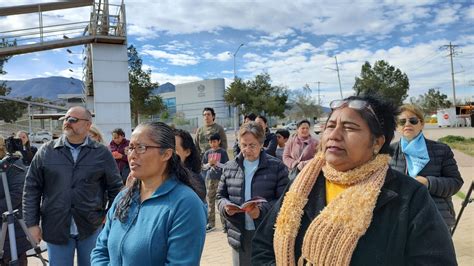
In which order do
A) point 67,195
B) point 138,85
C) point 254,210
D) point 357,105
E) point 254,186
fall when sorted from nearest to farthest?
point 357,105
point 254,210
point 67,195
point 254,186
point 138,85

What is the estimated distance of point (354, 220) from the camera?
156 cm

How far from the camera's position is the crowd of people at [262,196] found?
156cm

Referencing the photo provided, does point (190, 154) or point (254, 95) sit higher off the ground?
point (254, 95)

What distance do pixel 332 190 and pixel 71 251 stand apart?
8.31 feet

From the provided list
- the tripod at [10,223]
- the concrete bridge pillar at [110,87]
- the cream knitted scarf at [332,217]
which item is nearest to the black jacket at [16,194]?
the tripod at [10,223]

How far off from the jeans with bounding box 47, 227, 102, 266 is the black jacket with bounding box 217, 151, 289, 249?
47.9 inches

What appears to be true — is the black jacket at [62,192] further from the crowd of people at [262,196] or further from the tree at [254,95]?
the tree at [254,95]

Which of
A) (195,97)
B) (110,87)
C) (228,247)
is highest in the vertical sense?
(195,97)

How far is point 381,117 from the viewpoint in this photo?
176 cm

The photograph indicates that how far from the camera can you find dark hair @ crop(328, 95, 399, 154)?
1.71m

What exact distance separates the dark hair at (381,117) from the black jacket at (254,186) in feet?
5.11

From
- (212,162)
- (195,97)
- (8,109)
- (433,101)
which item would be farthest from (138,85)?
(195,97)

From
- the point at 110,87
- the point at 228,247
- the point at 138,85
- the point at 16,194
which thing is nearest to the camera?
the point at 16,194

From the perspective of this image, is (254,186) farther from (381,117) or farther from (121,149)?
(121,149)
